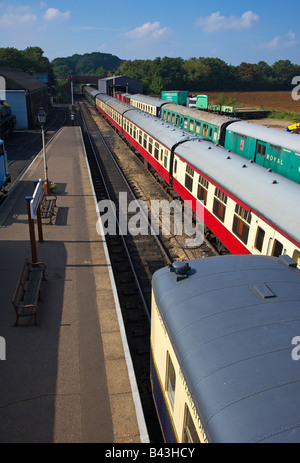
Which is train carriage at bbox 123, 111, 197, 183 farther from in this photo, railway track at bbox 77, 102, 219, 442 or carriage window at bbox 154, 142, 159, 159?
railway track at bbox 77, 102, 219, 442

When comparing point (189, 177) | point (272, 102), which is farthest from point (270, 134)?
point (272, 102)

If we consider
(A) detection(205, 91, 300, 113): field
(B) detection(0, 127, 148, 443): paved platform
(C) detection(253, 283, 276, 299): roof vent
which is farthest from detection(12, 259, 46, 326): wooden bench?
(A) detection(205, 91, 300, 113): field

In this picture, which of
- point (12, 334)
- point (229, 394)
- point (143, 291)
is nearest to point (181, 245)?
point (143, 291)

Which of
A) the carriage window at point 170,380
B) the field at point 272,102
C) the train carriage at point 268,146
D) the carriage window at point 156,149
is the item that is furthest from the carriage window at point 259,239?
the field at point 272,102

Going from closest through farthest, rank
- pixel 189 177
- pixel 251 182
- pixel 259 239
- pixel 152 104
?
pixel 259 239 → pixel 251 182 → pixel 189 177 → pixel 152 104

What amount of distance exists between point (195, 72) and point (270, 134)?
124072mm

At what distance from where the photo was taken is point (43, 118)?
55.9 ft

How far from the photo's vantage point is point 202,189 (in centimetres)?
1456

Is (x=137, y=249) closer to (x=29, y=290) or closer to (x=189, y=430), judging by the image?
(x=29, y=290)

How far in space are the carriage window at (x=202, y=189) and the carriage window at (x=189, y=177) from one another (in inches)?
40.1

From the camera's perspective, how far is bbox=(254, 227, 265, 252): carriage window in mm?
9873

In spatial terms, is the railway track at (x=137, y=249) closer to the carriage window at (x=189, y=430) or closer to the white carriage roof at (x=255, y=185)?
the carriage window at (x=189, y=430)

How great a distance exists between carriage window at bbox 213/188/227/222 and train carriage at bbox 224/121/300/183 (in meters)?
6.48

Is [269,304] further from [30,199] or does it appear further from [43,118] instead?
[43,118]
